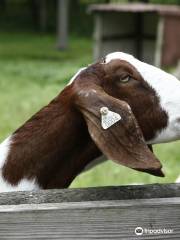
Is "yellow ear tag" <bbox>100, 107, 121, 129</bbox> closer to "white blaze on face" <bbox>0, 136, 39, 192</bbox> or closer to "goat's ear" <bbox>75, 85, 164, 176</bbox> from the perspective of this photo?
"goat's ear" <bbox>75, 85, 164, 176</bbox>

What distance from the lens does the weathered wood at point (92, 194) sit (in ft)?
5.41

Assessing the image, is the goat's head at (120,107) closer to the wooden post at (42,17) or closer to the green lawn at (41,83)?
the green lawn at (41,83)

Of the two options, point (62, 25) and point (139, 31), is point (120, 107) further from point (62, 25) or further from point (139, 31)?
point (62, 25)

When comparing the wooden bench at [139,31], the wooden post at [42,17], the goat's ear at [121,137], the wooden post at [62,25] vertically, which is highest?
the goat's ear at [121,137]

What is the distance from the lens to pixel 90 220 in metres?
1.61

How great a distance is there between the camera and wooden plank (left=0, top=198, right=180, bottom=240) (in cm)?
159

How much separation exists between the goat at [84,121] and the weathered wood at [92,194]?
6.8 inches

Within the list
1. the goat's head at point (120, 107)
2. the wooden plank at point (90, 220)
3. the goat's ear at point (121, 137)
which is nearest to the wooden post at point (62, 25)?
the goat's head at point (120, 107)

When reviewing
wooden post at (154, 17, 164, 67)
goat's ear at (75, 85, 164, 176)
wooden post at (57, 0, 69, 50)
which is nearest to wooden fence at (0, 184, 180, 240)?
goat's ear at (75, 85, 164, 176)

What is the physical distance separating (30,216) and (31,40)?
1652 cm

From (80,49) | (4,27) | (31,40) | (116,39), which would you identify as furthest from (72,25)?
(116,39)

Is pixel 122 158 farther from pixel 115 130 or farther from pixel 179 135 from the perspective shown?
pixel 179 135

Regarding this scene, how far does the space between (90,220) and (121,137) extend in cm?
28

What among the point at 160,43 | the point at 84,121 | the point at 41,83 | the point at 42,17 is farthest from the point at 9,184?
the point at 42,17
